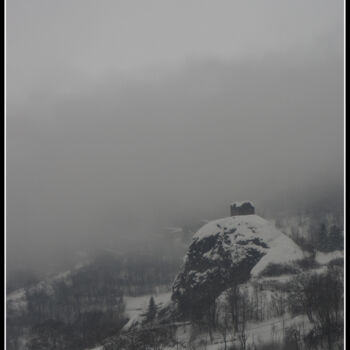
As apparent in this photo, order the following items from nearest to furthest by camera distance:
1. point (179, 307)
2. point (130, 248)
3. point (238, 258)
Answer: point (179, 307), point (238, 258), point (130, 248)

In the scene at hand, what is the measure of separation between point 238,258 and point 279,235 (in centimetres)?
242

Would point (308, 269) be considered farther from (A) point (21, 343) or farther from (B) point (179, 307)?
(A) point (21, 343)

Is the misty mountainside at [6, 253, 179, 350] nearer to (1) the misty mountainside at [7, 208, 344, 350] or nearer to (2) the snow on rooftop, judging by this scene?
(1) the misty mountainside at [7, 208, 344, 350]

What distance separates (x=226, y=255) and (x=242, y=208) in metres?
2.50

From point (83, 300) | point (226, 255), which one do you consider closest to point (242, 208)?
point (226, 255)

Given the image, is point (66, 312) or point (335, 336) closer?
point (335, 336)

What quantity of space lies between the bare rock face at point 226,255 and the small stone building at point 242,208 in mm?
205

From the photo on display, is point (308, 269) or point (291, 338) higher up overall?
point (308, 269)

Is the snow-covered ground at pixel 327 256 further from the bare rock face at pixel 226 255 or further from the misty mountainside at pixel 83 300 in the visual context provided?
the misty mountainside at pixel 83 300

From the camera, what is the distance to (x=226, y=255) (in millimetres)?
22094

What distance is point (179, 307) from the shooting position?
19734 millimetres

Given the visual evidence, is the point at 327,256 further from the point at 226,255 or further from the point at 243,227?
the point at 226,255

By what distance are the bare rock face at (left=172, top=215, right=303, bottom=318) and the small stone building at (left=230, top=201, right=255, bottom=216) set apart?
21cm

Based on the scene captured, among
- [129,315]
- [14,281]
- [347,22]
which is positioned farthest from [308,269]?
[347,22]
